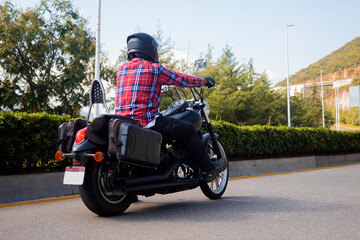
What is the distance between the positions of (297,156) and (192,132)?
33.5ft

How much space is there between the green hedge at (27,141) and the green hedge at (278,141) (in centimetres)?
470

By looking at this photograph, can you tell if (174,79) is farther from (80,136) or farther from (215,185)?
(215,185)

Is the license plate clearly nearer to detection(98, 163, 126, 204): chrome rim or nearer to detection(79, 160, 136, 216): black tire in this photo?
detection(79, 160, 136, 216): black tire

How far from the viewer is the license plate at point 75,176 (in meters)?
4.16

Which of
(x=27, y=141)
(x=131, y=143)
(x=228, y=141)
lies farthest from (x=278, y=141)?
A: (x=131, y=143)

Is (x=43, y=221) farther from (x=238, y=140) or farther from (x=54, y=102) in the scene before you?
(x=54, y=102)

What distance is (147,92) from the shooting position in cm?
493

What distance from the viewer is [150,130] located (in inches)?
178

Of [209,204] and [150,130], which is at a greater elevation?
[150,130]

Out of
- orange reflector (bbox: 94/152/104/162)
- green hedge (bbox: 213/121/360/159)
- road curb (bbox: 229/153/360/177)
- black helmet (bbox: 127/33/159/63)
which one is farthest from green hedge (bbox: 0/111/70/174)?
road curb (bbox: 229/153/360/177)

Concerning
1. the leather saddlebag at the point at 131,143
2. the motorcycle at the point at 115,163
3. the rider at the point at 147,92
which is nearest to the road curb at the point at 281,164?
the rider at the point at 147,92

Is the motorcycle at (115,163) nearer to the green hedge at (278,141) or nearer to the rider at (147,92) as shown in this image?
the rider at (147,92)

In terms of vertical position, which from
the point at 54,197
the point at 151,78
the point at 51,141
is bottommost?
the point at 54,197

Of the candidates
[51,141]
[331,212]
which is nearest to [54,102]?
[51,141]
